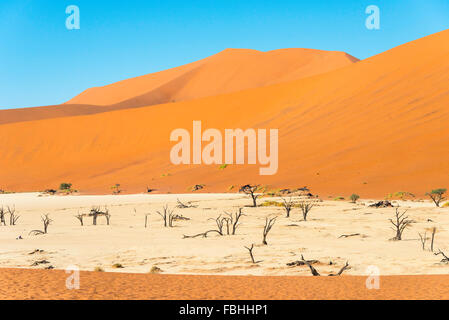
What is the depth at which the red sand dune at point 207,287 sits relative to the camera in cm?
576

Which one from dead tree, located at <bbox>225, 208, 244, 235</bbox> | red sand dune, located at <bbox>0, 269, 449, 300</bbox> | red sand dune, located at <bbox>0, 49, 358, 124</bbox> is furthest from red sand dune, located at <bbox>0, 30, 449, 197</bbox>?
red sand dune, located at <bbox>0, 49, 358, 124</bbox>

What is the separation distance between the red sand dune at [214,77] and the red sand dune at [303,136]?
27351 mm

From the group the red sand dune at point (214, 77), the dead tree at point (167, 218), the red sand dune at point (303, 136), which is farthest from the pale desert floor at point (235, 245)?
the red sand dune at point (214, 77)

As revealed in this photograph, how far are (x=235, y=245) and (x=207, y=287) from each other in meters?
4.22

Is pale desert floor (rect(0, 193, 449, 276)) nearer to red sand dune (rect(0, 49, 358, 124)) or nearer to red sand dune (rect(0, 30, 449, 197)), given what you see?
red sand dune (rect(0, 30, 449, 197))

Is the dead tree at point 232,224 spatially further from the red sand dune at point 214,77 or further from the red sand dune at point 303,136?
the red sand dune at point 214,77

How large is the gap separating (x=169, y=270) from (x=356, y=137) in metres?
29.4

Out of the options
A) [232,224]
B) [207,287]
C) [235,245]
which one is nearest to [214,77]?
[232,224]

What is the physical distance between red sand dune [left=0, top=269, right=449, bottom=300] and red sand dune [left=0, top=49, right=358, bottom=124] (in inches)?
3149

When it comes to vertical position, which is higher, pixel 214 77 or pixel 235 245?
pixel 214 77

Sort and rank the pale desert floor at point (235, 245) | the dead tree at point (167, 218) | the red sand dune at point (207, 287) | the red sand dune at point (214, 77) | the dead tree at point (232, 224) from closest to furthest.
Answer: the red sand dune at point (207, 287)
the pale desert floor at point (235, 245)
the dead tree at point (232, 224)
the dead tree at point (167, 218)
the red sand dune at point (214, 77)

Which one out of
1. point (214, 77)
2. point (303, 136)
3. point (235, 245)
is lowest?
point (235, 245)

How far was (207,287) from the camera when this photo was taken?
6.30m

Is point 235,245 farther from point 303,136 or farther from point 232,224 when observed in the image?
point 303,136
